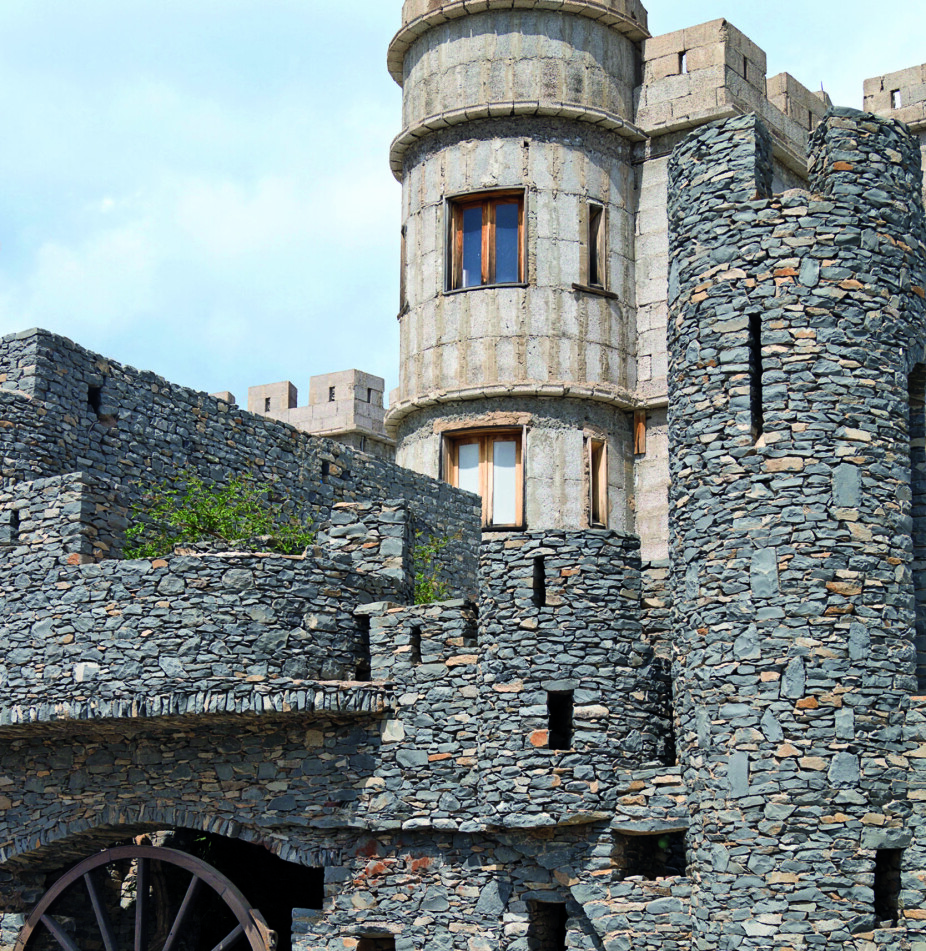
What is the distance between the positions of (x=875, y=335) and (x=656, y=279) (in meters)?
8.74

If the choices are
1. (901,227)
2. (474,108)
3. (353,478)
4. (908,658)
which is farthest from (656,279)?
(908,658)

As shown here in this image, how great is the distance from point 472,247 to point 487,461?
306 centimetres

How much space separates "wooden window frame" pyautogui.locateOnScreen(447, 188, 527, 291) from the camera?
1009 inches

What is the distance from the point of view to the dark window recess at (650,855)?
18.0 m

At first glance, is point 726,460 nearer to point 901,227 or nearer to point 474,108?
point 901,227

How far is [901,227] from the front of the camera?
1803 centimetres

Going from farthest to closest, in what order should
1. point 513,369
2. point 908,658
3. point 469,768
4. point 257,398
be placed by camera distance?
point 257,398
point 513,369
point 469,768
point 908,658

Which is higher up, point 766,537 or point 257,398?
point 257,398

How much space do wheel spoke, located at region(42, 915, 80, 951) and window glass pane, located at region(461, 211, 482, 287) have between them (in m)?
10.3

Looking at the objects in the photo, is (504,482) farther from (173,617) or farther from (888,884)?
(888,884)

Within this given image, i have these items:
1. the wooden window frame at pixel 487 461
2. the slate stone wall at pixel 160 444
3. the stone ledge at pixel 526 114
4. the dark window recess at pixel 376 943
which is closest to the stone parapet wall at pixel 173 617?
the slate stone wall at pixel 160 444

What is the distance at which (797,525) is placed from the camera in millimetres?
16969

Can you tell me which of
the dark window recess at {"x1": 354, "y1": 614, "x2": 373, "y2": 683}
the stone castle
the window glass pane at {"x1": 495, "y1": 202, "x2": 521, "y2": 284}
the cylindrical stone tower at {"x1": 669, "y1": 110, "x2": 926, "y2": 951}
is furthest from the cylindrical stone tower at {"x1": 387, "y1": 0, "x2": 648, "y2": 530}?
the cylindrical stone tower at {"x1": 669, "y1": 110, "x2": 926, "y2": 951}

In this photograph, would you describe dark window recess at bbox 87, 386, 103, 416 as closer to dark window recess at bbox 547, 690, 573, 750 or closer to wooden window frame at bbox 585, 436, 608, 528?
wooden window frame at bbox 585, 436, 608, 528
